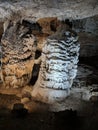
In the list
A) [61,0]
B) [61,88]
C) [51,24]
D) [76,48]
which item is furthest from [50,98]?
[51,24]

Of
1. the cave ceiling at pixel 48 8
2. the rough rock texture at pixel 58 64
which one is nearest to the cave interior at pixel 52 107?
the rough rock texture at pixel 58 64

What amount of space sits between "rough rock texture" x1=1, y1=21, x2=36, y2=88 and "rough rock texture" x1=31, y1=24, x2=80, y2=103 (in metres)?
0.54

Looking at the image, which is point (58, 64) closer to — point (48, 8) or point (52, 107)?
point (52, 107)

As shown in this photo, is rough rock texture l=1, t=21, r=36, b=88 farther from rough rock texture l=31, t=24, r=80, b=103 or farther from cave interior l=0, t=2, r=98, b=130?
rough rock texture l=31, t=24, r=80, b=103

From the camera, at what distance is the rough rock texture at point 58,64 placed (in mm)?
4141

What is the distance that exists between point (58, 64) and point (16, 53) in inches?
33.2

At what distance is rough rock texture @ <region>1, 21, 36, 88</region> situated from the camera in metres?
4.62

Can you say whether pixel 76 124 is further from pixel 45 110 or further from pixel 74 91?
pixel 74 91

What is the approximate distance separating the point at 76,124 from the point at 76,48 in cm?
118

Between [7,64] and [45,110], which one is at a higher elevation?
[7,64]

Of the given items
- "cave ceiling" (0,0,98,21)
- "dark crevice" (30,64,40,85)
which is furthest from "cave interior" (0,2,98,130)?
"cave ceiling" (0,0,98,21)

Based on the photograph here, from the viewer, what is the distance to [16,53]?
464 centimetres

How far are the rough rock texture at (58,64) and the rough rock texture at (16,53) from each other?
0.54 metres

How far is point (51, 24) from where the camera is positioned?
20.1 feet
